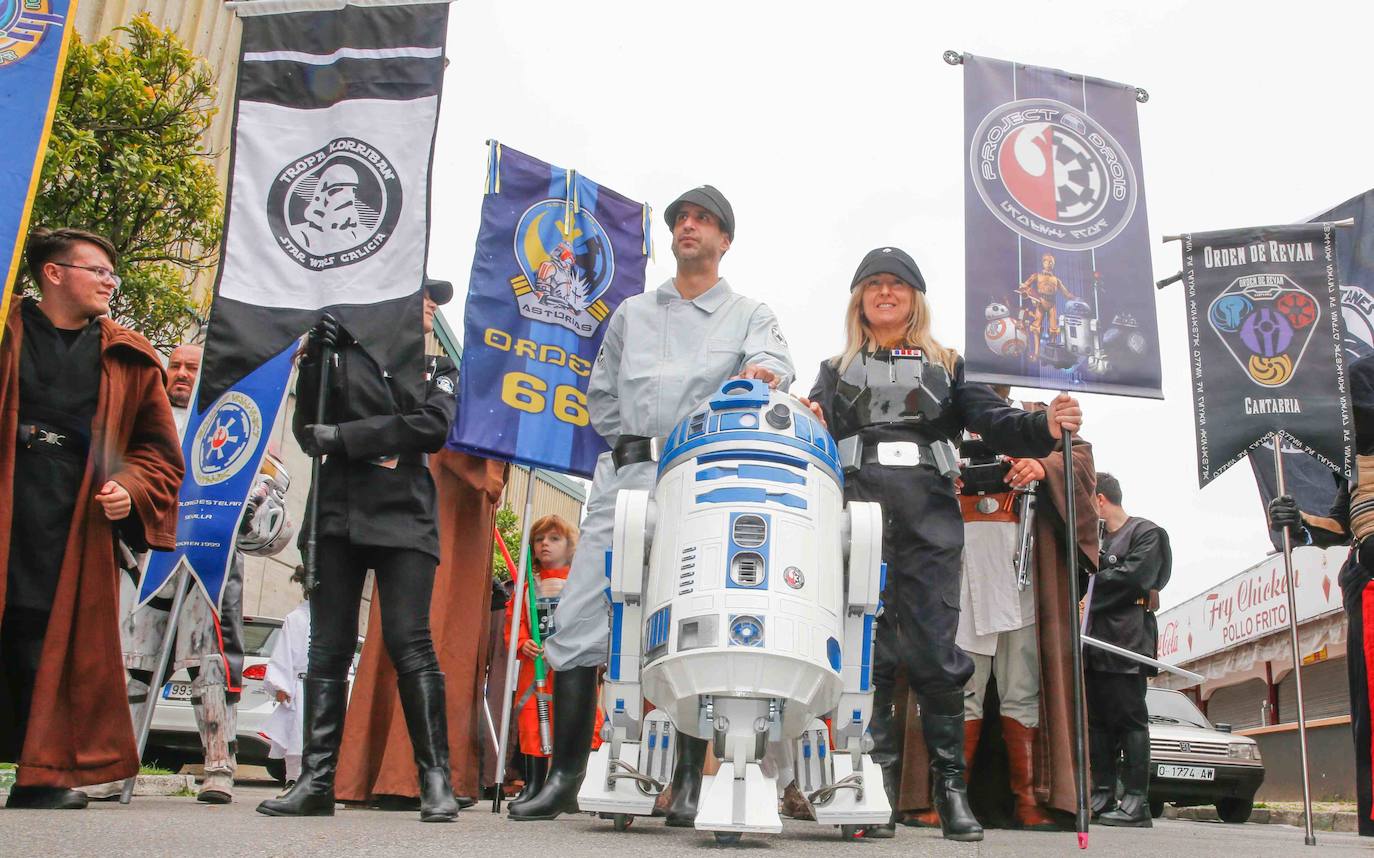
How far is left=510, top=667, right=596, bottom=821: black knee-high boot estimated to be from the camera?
14.3 ft

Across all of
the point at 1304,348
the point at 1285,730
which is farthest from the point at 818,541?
the point at 1285,730

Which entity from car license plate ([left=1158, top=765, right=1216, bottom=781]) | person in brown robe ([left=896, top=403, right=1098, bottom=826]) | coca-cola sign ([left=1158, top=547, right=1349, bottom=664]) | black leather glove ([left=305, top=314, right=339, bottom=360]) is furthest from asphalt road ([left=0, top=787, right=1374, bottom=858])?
coca-cola sign ([left=1158, top=547, right=1349, bottom=664])

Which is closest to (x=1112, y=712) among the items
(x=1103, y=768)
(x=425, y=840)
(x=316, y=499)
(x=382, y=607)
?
(x=1103, y=768)

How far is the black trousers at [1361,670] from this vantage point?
466cm

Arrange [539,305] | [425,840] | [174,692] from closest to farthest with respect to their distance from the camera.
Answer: [425,840] → [539,305] → [174,692]

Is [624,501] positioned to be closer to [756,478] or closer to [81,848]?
[756,478]

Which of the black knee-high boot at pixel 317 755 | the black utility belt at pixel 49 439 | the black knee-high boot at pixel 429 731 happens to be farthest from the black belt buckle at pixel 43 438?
the black knee-high boot at pixel 429 731

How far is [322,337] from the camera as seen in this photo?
4594 millimetres

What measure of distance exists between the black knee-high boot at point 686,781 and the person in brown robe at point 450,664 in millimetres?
1659

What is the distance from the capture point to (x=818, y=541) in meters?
3.51

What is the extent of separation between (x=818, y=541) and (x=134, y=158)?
7614 millimetres

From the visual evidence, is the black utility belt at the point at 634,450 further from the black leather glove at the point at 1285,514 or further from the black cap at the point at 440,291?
the black leather glove at the point at 1285,514

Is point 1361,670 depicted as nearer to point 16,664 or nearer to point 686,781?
point 686,781

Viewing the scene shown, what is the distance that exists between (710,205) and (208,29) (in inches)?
762
